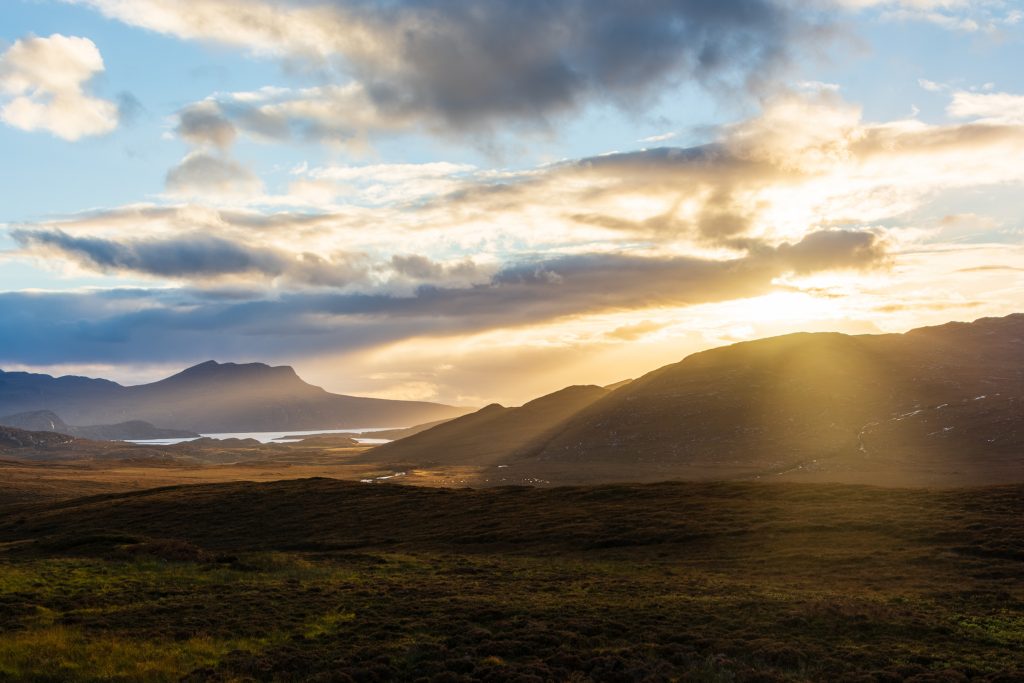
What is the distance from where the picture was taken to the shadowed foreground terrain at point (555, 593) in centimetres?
2633

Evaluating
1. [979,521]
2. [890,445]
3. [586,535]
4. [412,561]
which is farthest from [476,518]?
[890,445]

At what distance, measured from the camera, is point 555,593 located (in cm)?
3912

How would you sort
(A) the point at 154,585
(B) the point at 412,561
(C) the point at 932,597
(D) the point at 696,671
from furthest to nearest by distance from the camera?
1. (B) the point at 412,561
2. (A) the point at 154,585
3. (C) the point at 932,597
4. (D) the point at 696,671

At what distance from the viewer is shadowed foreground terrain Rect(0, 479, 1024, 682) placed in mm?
26328

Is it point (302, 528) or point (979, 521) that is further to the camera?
point (302, 528)

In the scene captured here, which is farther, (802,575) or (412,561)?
(412,561)

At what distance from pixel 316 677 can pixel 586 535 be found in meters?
37.3

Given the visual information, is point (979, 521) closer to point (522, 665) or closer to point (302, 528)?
point (522, 665)

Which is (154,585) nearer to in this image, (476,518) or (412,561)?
(412,561)

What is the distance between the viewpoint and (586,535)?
5984 cm

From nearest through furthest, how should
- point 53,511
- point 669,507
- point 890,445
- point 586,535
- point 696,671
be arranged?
point 696,671 → point 586,535 → point 669,507 → point 53,511 → point 890,445

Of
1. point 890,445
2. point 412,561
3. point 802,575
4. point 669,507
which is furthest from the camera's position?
point 890,445

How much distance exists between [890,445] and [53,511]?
161 m

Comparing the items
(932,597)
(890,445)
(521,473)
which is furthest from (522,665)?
(890,445)
